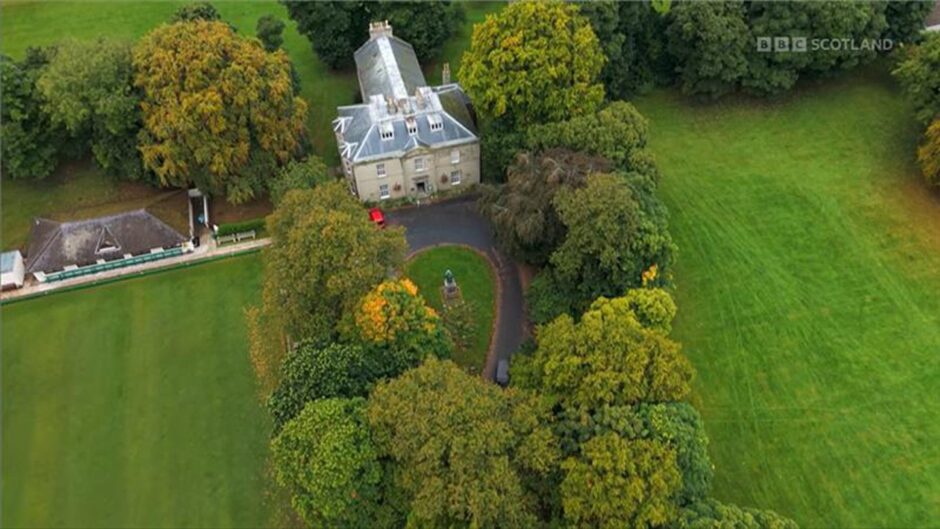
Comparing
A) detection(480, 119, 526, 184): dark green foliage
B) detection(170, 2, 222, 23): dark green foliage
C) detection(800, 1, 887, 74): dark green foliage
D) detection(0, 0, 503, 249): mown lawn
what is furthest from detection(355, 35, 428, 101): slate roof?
detection(800, 1, 887, 74): dark green foliage

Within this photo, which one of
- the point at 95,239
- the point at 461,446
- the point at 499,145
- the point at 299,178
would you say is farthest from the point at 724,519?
the point at 95,239

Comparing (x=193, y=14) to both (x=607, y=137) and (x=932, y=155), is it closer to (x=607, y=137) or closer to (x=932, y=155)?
(x=607, y=137)

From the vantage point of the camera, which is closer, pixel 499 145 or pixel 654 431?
pixel 654 431

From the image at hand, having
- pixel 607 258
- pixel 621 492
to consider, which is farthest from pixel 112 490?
pixel 607 258

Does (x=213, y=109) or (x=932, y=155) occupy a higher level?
(x=213, y=109)

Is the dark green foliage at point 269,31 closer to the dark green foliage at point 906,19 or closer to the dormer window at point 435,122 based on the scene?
the dormer window at point 435,122

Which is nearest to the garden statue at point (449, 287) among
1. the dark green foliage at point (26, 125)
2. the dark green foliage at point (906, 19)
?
the dark green foliage at point (26, 125)

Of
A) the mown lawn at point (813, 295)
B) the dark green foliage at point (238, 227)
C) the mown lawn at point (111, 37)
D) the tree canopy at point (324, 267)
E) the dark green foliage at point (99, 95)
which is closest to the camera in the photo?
the tree canopy at point (324, 267)
